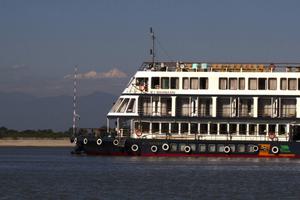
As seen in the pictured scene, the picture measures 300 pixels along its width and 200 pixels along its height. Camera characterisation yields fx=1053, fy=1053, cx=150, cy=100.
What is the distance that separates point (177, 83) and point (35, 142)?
53.0 meters

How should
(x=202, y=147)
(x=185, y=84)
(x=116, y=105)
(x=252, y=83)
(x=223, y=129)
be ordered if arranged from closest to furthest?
(x=202, y=147), (x=252, y=83), (x=223, y=129), (x=185, y=84), (x=116, y=105)

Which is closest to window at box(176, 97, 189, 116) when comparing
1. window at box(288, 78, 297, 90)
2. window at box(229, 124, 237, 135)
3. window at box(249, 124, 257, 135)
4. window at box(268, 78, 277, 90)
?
window at box(229, 124, 237, 135)

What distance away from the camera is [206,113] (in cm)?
7369

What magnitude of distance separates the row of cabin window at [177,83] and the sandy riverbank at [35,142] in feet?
162

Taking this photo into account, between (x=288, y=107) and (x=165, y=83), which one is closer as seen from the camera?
(x=288, y=107)

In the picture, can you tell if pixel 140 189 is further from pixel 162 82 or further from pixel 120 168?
pixel 162 82

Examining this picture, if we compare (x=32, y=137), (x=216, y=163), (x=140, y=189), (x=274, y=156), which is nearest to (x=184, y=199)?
(x=140, y=189)

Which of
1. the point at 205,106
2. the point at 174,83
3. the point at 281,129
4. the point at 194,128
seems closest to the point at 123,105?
the point at 174,83

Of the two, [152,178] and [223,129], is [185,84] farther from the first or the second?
[152,178]

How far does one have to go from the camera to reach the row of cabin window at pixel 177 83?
73312 mm

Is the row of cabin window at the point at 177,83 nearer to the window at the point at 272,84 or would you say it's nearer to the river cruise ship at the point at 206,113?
the river cruise ship at the point at 206,113

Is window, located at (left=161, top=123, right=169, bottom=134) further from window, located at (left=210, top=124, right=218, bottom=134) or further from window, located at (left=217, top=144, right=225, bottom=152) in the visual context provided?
window, located at (left=217, top=144, right=225, bottom=152)

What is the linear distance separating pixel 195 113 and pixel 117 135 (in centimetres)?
566

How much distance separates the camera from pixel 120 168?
61.5m
